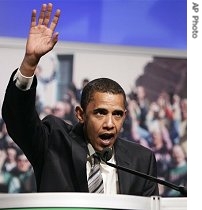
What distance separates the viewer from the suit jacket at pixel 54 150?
179 centimetres

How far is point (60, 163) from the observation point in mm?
1877

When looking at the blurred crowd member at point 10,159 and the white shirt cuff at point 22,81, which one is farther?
the blurred crowd member at point 10,159

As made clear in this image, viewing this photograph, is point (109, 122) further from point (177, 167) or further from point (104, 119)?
point (177, 167)

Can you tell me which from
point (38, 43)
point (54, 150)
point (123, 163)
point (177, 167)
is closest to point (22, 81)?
point (38, 43)

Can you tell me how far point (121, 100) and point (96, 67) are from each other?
1595mm

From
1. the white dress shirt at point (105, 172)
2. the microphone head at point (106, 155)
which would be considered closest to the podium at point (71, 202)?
the microphone head at point (106, 155)

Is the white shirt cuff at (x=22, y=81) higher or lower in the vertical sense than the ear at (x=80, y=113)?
higher

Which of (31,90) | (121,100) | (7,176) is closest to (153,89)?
(7,176)

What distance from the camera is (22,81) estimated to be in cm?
174

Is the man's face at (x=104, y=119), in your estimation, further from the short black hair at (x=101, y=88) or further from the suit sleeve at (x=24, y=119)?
the suit sleeve at (x=24, y=119)

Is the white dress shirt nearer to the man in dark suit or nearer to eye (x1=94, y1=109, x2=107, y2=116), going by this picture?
the man in dark suit

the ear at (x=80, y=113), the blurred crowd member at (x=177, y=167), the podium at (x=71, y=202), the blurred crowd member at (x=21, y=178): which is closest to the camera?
the podium at (x=71, y=202)
